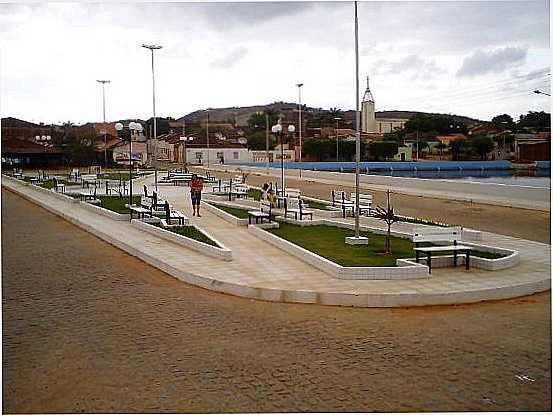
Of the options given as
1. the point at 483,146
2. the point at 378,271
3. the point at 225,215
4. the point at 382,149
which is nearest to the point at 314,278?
the point at 378,271

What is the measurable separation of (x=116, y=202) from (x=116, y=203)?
0.36 metres

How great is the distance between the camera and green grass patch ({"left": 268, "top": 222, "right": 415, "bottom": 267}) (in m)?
9.02

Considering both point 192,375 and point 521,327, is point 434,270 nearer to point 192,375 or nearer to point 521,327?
point 521,327

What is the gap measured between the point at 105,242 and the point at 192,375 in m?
7.86

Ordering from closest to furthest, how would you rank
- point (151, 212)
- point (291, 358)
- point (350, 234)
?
point (291, 358), point (350, 234), point (151, 212)

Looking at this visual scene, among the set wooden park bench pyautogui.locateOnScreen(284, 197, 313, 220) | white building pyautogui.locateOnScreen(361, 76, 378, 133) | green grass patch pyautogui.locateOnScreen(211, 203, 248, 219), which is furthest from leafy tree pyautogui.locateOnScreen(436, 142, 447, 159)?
green grass patch pyautogui.locateOnScreen(211, 203, 248, 219)

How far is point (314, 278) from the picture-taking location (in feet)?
27.3

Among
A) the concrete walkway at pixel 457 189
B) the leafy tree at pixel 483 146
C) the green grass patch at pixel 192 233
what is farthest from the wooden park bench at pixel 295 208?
the leafy tree at pixel 483 146

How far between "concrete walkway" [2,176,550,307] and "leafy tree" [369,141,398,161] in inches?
1812

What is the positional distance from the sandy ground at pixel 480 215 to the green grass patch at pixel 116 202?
7187 mm

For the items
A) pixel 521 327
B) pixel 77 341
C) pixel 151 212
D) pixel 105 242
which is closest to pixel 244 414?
pixel 77 341

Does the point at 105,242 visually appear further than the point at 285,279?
Yes

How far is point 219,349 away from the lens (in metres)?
5.82

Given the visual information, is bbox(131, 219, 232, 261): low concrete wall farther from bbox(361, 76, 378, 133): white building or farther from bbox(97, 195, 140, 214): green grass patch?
bbox(361, 76, 378, 133): white building
